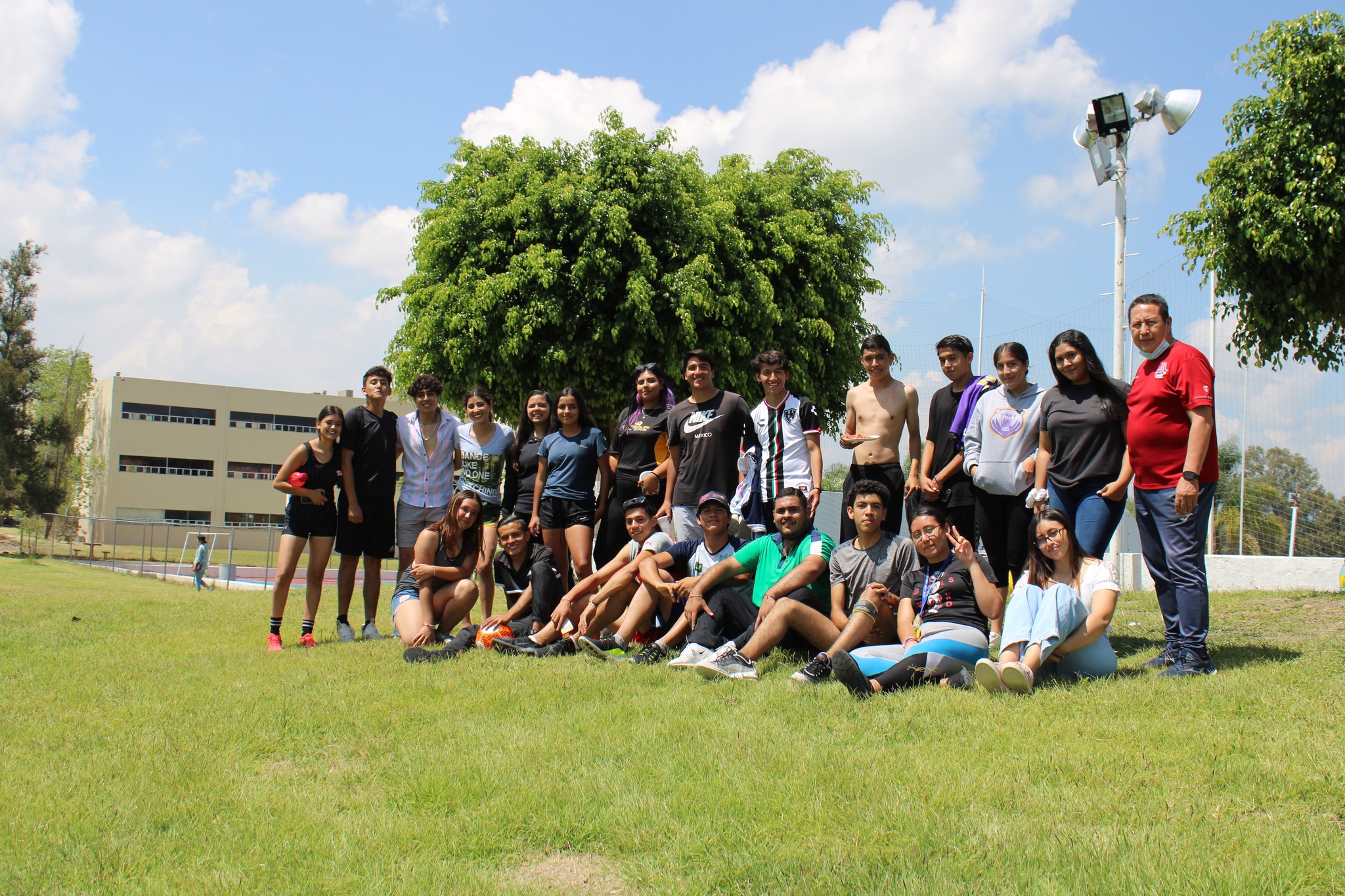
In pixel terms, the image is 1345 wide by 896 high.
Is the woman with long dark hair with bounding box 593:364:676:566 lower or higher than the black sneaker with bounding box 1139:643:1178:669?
higher

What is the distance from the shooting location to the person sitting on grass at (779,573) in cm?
535

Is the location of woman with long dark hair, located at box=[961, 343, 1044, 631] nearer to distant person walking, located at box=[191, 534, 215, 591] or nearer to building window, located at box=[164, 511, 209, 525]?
distant person walking, located at box=[191, 534, 215, 591]

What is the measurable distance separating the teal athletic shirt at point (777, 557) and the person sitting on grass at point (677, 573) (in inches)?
8.5

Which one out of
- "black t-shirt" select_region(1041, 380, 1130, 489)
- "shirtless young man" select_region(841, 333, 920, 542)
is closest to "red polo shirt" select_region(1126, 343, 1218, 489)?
"black t-shirt" select_region(1041, 380, 1130, 489)

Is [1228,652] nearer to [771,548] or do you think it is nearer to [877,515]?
[877,515]

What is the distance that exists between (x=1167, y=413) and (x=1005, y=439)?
978mm

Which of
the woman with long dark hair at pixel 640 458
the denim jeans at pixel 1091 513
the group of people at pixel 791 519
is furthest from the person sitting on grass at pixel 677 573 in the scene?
the denim jeans at pixel 1091 513

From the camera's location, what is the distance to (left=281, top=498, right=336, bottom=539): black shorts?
7.12 meters

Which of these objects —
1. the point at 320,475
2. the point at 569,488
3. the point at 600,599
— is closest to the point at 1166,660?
the point at 600,599

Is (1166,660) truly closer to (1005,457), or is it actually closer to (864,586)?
(1005,457)

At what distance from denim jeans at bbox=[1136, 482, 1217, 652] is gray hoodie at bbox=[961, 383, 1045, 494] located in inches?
28.3

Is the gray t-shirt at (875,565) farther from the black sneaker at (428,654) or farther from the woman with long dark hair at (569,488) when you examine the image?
the black sneaker at (428,654)

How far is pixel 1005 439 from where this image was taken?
573cm

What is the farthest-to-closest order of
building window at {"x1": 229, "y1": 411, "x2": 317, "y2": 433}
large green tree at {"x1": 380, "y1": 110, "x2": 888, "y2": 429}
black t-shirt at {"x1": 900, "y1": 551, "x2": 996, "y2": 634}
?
building window at {"x1": 229, "y1": 411, "x2": 317, "y2": 433}, large green tree at {"x1": 380, "y1": 110, "x2": 888, "y2": 429}, black t-shirt at {"x1": 900, "y1": 551, "x2": 996, "y2": 634}
